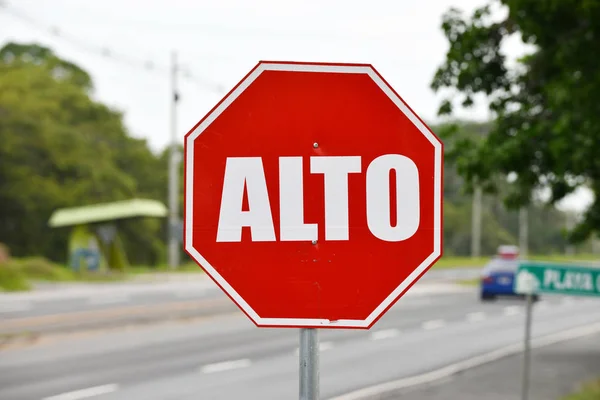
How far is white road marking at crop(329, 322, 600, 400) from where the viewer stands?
12126 millimetres

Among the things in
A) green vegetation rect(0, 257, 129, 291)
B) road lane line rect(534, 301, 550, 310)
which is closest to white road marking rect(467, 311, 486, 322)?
road lane line rect(534, 301, 550, 310)

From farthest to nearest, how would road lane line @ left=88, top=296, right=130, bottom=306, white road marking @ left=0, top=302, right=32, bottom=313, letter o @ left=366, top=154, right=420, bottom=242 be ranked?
road lane line @ left=88, top=296, right=130, bottom=306
white road marking @ left=0, top=302, right=32, bottom=313
letter o @ left=366, top=154, right=420, bottom=242

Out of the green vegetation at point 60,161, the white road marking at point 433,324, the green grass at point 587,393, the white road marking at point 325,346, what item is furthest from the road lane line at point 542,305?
the green vegetation at point 60,161


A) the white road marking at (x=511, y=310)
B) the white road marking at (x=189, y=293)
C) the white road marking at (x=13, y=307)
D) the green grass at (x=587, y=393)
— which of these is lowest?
the white road marking at (x=511, y=310)

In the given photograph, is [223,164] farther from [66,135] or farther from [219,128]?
[66,135]

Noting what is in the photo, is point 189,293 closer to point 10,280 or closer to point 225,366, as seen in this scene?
point 10,280

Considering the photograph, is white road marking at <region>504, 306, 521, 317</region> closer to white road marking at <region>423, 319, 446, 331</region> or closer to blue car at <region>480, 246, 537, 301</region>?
blue car at <region>480, 246, 537, 301</region>

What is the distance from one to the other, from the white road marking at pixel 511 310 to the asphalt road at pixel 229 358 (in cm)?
161

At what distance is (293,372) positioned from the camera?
46.9 feet

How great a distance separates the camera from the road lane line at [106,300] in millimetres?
25172

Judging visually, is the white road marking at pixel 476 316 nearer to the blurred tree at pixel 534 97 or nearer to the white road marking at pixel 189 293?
the white road marking at pixel 189 293

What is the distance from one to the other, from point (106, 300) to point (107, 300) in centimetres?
3

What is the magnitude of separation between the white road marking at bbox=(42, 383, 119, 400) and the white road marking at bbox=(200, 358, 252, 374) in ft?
5.97

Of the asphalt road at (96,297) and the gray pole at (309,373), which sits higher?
the gray pole at (309,373)
